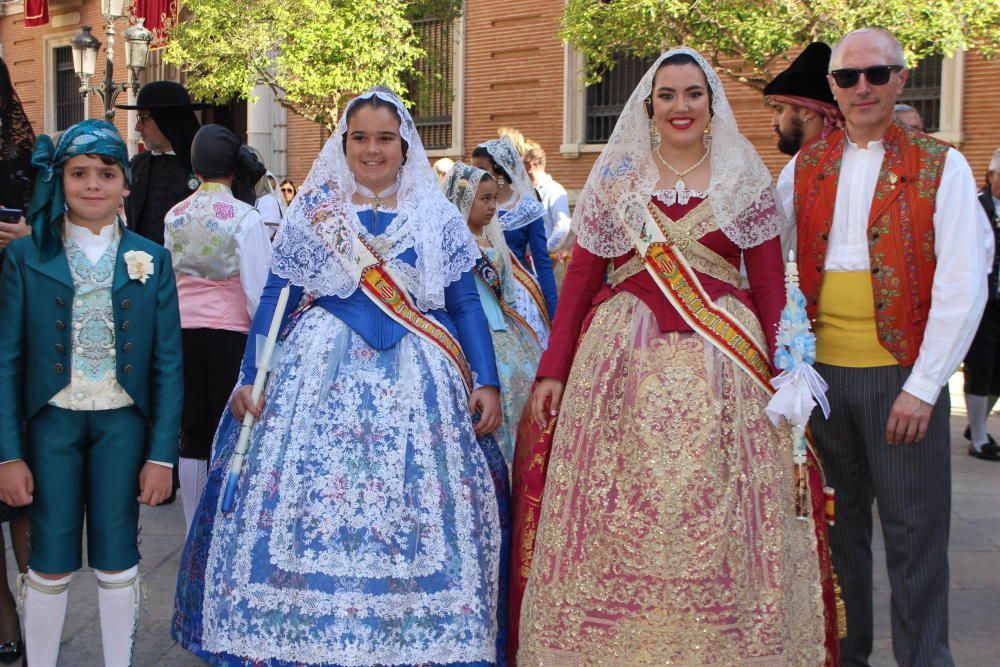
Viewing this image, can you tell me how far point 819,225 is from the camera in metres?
3.33

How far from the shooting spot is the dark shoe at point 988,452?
7.18 metres

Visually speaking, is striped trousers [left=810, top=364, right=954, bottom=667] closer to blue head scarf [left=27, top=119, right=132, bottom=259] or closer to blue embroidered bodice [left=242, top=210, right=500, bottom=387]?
blue embroidered bodice [left=242, top=210, right=500, bottom=387]

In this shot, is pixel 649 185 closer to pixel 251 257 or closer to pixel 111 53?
pixel 251 257

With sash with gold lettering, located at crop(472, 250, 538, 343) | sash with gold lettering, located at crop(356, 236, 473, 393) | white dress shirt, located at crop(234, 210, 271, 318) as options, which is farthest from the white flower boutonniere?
sash with gold lettering, located at crop(472, 250, 538, 343)

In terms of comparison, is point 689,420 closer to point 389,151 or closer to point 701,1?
point 389,151

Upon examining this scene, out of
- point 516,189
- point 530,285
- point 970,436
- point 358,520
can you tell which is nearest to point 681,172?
point 358,520

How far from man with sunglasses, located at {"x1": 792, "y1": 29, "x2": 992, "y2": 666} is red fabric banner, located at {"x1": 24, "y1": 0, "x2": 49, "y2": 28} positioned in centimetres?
2258

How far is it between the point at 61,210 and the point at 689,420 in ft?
6.13

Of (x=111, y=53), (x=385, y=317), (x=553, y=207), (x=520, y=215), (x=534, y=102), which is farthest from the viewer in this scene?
(x=534, y=102)

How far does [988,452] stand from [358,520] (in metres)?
5.32

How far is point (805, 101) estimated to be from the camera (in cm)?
435

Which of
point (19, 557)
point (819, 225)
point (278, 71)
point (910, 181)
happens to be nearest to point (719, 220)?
point (819, 225)

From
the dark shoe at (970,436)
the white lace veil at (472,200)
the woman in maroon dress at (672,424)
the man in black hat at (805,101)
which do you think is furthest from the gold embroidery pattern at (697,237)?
the dark shoe at (970,436)

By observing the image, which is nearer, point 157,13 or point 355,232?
point 355,232
